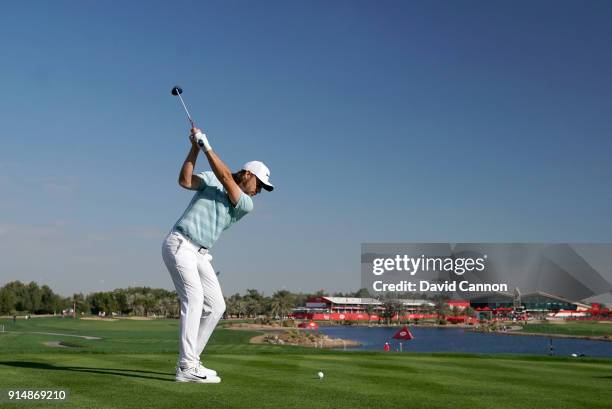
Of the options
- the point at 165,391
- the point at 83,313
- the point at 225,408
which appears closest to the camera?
the point at 225,408

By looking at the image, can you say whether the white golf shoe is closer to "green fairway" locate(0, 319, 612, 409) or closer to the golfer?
the golfer

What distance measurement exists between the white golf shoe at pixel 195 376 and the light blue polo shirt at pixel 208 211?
147 centimetres

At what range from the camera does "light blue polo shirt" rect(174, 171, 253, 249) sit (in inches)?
293

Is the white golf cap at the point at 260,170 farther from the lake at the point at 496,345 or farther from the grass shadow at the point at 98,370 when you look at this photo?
the lake at the point at 496,345

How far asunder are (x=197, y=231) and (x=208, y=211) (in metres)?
0.27

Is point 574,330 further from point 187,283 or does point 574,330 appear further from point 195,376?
point 187,283

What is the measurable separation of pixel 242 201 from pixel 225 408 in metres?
2.68

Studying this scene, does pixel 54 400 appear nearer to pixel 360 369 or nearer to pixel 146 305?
pixel 360 369

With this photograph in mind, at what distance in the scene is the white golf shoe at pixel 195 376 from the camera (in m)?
7.32

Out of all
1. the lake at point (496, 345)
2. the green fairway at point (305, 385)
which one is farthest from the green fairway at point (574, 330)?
the green fairway at point (305, 385)

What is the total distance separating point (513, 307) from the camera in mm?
196000

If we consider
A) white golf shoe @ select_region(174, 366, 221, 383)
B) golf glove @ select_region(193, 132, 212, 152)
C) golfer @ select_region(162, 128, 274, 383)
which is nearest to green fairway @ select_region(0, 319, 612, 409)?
white golf shoe @ select_region(174, 366, 221, 383)

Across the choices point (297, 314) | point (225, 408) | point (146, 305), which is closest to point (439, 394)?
point (225, 408)

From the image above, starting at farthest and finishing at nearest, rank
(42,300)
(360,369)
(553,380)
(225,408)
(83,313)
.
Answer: (83,313), (42,300), (360,369), (553,380), (225,408)
